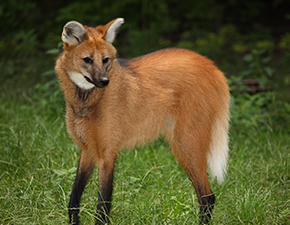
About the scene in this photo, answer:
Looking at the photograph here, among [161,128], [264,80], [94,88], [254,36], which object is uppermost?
[94,88]

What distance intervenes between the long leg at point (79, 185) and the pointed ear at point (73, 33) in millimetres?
798

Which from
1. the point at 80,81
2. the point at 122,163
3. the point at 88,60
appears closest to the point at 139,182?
the point at 122,163

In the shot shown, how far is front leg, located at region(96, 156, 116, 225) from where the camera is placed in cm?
229

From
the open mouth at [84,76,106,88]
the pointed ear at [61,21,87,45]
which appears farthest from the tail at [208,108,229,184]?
the pointed ear at [61,21,87,45]

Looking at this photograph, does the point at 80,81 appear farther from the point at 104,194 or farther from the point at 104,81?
the point at 104,194

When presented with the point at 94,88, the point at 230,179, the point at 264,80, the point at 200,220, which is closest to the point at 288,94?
the point at 264,80

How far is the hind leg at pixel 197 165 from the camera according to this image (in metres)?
2.48

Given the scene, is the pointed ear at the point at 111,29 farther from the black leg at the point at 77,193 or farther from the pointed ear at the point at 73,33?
the black leg at the point at 77,193

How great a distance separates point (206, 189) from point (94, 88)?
1073 millimetres

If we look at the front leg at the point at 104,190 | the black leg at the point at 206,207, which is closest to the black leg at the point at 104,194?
the front leg at the point at 104,190

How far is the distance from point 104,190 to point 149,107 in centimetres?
68

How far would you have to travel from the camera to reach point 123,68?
2.50m

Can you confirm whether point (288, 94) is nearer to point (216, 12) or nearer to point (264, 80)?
point (264, 80)

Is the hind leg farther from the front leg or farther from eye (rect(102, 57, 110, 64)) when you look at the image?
eye (rect(102, 57, 110, 64))
